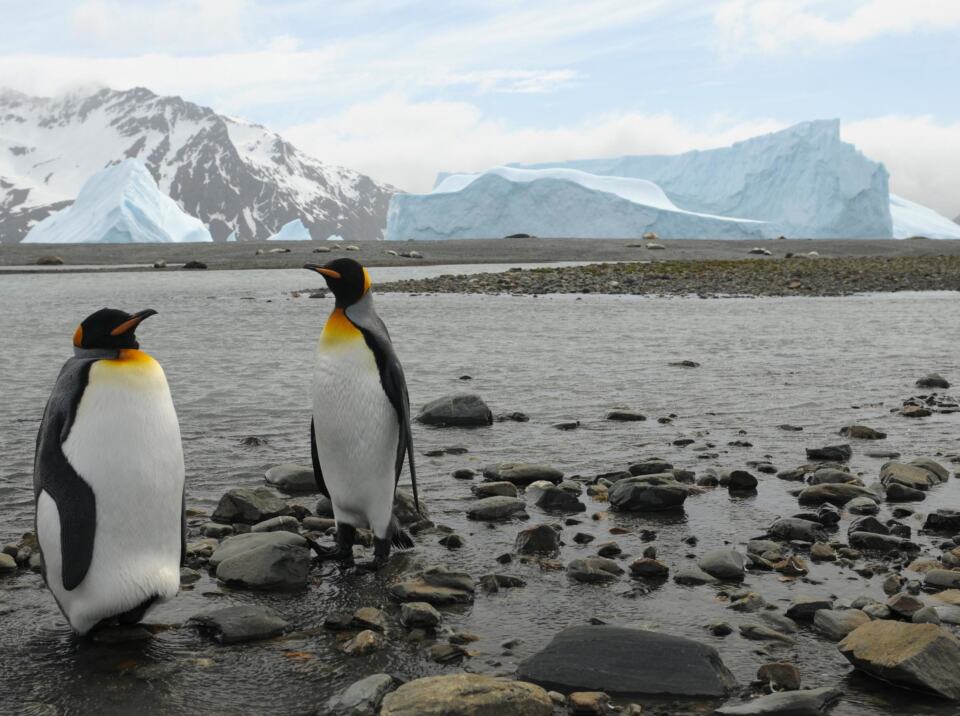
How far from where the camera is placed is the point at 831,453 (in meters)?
5.72

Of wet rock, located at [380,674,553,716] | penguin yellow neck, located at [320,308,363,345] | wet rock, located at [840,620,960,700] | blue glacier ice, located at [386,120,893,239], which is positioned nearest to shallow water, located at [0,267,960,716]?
wet rock, located at [840,620,960,700]

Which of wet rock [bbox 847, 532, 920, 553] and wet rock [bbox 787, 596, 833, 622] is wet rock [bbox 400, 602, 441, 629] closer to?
wet rock [bbox 787, 596, 833, 622]

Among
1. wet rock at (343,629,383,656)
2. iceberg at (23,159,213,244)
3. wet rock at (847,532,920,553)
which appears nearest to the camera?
wet rock at (343,629,383,656)

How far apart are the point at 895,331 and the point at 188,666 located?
12.0 metres

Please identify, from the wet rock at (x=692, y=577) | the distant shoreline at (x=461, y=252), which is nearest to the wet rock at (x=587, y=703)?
the wet rock at (x=692, y=577)

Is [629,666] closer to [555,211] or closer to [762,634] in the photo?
[762,634]

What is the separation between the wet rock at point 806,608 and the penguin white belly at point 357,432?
168 cm

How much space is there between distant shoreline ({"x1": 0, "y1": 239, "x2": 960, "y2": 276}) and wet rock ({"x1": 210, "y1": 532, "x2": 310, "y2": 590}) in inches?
1267

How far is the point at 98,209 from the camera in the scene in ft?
218

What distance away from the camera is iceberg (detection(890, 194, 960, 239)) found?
2314 inches

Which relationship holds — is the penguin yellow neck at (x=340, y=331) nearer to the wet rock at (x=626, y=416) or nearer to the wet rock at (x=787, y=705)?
the wet rock at (x=787, y=705)

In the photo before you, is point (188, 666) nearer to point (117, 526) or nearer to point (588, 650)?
point (117, 526)

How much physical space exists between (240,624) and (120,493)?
59cm

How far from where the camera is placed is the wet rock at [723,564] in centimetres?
376
